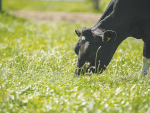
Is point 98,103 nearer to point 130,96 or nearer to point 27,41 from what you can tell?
point 130,96

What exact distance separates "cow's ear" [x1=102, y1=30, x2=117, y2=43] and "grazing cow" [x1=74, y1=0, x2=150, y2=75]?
74mm

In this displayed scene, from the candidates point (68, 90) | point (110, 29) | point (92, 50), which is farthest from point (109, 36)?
point (68, 90)

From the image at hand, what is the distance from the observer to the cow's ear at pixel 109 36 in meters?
4.06

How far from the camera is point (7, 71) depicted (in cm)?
425

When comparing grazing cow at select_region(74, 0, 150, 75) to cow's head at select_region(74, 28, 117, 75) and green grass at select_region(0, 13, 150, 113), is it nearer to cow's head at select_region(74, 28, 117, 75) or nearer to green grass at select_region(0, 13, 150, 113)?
cow's head at select_region(74, 28, 117, 75)

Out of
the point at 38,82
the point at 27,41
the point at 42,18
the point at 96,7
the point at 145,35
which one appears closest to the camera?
the point at 38,82

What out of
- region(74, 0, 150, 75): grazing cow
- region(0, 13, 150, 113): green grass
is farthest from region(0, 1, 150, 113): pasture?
region(74, 0, 150, 75): grazing cow

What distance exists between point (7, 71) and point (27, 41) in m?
4.25

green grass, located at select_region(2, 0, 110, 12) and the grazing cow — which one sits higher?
green grass, located at select_region(2, 0, 110, 12)

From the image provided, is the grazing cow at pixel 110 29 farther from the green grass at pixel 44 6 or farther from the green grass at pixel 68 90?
the green grass at pixel 44 6

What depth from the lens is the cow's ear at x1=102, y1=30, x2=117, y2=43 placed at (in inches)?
160

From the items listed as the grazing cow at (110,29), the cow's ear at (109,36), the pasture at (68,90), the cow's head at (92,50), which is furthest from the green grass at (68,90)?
the cow's ear at (109,36)

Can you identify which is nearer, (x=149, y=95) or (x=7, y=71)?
(x=149, y=95)

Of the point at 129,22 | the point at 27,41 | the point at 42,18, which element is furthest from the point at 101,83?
the point at 42,18
